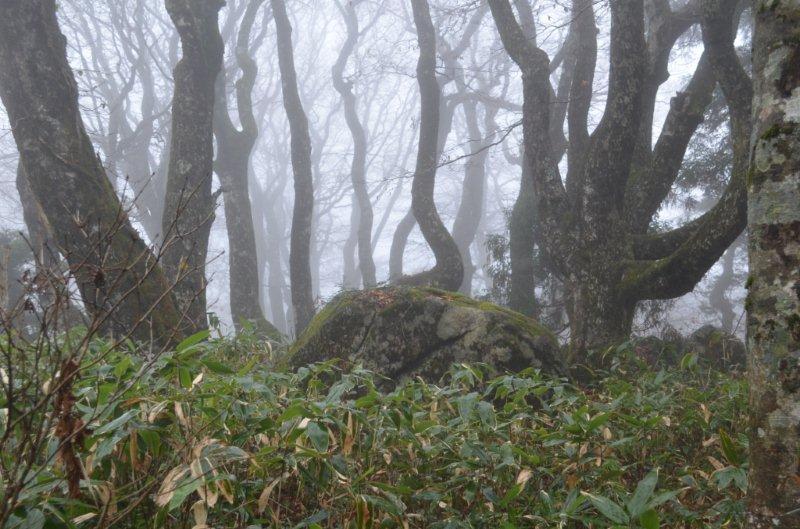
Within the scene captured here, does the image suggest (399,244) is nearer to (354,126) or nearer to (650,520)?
(354,126)

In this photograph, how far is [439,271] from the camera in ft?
33.7

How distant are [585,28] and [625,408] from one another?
7.54 metres

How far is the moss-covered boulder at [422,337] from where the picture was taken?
5.07m

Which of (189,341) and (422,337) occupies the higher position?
(189,341)

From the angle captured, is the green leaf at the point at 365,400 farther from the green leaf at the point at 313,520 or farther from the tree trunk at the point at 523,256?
the tree trunk at the point at 523,256

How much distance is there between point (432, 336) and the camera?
5.25m

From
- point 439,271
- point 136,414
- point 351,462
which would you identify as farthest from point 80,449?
point 439,271

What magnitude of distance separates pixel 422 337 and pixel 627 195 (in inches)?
156

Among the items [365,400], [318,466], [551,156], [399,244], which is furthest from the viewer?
[399,244]

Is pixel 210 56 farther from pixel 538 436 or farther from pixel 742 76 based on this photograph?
pixel 538 436

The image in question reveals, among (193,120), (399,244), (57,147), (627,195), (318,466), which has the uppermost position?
(193,120)

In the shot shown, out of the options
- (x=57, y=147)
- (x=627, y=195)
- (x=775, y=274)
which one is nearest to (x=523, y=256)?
(x=627, y=195)

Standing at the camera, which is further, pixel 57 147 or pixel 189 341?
pixel 57 147

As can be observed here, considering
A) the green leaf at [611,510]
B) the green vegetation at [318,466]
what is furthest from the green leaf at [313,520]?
the green leaf at [611,510]
